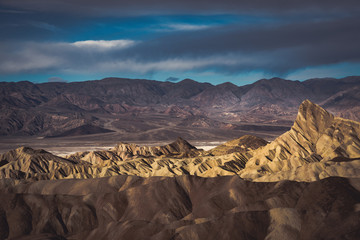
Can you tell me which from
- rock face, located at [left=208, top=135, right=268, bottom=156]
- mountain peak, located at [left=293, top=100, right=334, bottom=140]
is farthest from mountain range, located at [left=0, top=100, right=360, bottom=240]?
rock face, located at [left=208, top=135, right=268, bottom=156]

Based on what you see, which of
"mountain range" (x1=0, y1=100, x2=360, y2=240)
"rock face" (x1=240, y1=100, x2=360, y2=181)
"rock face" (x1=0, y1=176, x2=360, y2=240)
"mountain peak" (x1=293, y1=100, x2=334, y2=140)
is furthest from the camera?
"mountain peak" (x1=293, y1=100, x2=334, y2=140)

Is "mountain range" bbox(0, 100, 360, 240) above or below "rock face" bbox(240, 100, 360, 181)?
below

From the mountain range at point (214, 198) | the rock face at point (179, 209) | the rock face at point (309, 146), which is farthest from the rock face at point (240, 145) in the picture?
the rock face at point (179, 209)

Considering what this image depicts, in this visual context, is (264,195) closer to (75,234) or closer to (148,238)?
(148,238)

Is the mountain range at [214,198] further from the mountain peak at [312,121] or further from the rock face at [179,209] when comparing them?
the mountain peak at [312,121]

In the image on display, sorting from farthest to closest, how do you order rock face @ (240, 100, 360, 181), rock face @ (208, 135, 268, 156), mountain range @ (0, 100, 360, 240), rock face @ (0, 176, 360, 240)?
rock face @ (208, 135, 268, 156) → rock face @ (240, 100, 360, 181) → mountain range @ (0, 100, 360, 240) → rock face @ (0, 176, 360, 240)

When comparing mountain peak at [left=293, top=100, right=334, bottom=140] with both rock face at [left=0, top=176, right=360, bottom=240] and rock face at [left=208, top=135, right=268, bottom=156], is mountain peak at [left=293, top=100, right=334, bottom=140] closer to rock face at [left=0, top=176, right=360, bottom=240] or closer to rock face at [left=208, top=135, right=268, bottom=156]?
rock face at [left=0, top=176, right=360, bottom=240]

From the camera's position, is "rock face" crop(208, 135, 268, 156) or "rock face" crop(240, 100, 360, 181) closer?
"rock face" crop(240, 100, 360, 181)

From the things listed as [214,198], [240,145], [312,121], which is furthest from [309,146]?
[240,145]
